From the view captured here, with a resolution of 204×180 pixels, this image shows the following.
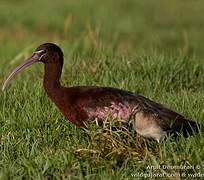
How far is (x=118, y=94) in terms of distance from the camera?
5.05 meters

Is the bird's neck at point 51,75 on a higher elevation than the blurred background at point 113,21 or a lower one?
lower

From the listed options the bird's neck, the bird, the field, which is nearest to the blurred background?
the field

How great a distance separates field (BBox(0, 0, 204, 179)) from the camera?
4.34 metres

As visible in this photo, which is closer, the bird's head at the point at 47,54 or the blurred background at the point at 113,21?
the bird's head at the point at 47,54

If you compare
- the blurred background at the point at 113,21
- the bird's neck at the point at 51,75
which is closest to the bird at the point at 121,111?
the bird's neck at the point at 51,75

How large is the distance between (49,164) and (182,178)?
791mm

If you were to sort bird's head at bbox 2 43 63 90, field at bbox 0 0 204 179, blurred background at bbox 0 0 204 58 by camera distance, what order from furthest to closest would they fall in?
blurred background at bbox 0 0 204 58
bird's head at bbox 2 43 63 90
field at bbox 0 0 204 179

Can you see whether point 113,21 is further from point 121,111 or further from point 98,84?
point 121,111

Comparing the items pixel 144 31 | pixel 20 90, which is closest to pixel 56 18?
pixel 144 31

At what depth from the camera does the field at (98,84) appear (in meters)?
4.34

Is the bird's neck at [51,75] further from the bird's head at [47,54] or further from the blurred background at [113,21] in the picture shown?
the blurred background at [113,21]

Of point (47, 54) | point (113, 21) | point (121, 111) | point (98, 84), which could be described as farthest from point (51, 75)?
point (113, 21)

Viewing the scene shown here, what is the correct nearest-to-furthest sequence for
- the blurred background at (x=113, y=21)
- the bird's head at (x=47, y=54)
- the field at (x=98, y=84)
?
the field at (x=98, y=84) → the bird's head at (x=47, y=54) → the blurred background at (x=113, y=21)

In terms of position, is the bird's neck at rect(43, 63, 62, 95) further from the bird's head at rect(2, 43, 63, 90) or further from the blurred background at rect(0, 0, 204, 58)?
the blurred background at rect(0, 0, 204, 58)
